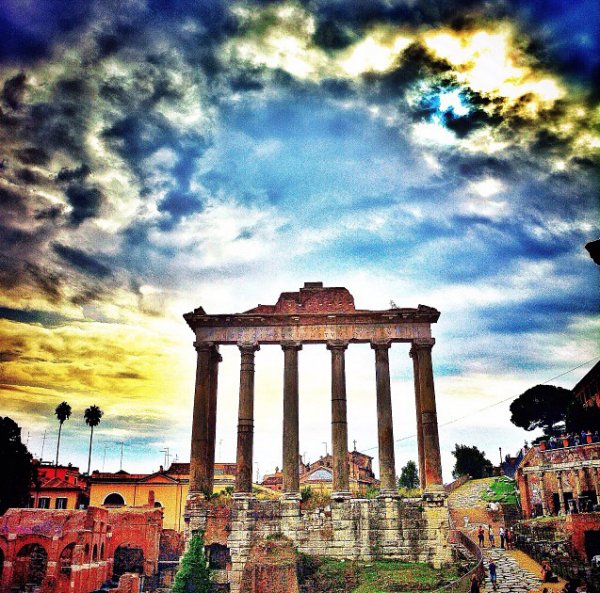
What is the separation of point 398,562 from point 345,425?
624 cm

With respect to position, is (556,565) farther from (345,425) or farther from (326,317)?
(326,317)

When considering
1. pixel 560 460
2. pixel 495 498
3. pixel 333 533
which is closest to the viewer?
pixel 333 533

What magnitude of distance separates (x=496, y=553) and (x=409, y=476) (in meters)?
40.9

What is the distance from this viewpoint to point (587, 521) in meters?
25.1

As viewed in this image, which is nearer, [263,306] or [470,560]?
[470,560]

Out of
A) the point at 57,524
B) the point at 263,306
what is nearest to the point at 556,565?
the point at 263,306

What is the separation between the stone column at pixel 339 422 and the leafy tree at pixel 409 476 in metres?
43.8

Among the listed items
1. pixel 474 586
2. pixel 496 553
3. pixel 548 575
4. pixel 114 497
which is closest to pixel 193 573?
pixel 474 586

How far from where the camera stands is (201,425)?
2756cm

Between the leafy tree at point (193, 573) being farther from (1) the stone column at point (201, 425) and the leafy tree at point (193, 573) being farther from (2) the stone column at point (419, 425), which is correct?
(2) the stone column at point (419, 425)

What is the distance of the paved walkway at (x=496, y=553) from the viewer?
21.6m

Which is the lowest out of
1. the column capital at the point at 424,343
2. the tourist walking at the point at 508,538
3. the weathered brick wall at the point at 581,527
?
the tourist walking at the point at 508,538

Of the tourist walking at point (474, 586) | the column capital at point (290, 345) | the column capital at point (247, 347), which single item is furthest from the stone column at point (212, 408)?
the tourist walking at point (474, 586)

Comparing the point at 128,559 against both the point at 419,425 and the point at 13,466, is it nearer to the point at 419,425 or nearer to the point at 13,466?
the point at 13,466
